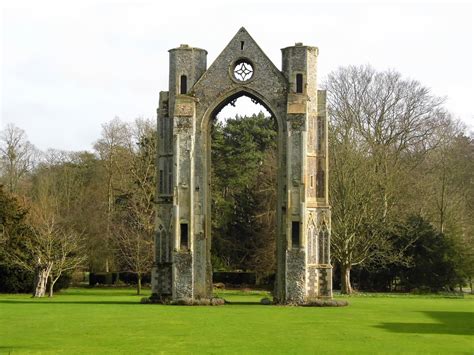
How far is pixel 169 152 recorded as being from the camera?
37469 millimetres

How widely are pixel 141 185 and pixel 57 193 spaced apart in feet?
51.3

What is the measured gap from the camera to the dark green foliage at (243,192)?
185ft

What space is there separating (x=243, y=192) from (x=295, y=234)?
76.4 ft

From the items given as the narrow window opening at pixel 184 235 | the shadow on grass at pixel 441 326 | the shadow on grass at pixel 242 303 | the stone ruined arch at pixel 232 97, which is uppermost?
the stone ruined arch at pixel 232 97

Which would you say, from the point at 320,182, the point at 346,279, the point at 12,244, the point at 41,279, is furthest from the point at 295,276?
the point at 12,244

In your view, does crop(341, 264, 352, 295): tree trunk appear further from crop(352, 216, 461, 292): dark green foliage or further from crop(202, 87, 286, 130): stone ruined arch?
crop(202, 87, 286, 130): stone ruined arch

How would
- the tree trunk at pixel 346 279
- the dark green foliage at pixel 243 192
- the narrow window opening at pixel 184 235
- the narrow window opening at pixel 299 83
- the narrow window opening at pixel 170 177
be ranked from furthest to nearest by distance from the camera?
the dark green foliage at pixel 243 192, the tree trunk at pixel 346 279, the narrow window opening at pixel 170 177, the narrow window opening at pixel 299 83, the narrow window opening at pixel 184 235

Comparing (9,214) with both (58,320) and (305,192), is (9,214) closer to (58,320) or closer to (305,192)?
(305,192)

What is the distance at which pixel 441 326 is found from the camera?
2419 centimetres

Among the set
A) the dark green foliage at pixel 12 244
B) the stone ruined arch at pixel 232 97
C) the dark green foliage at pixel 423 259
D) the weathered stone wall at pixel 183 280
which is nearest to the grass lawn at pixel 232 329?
the weathered stone wall at pixel 183 280

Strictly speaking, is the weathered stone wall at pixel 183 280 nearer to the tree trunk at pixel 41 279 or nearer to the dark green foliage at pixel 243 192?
the tree trunk at pixel 41 279

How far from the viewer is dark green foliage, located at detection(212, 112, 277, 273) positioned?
56.5 meters

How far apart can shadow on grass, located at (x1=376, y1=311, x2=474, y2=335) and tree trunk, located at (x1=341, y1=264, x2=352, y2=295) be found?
18.2 m

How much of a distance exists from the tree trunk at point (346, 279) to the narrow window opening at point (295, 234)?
12085mm
